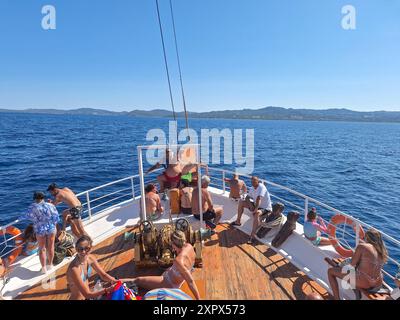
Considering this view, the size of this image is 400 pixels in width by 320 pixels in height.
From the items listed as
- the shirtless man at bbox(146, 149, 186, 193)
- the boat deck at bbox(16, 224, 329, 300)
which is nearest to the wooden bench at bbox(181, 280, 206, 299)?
the boat deck at bbox(16, 224, 329, 300)

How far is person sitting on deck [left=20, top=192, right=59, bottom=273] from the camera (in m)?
4.93

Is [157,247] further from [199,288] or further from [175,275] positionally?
[199,288]

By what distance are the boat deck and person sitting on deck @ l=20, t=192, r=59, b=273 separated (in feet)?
1.57

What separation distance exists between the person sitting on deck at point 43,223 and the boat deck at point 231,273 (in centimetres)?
48

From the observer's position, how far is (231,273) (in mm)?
5035

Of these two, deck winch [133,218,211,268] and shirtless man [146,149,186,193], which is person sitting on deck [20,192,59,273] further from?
shirtless man [146,149,186,193]

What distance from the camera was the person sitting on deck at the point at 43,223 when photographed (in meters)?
4.93

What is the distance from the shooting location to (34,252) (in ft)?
18.7

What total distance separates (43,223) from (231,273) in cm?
402

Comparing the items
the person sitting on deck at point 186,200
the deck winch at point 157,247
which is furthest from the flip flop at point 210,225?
the deck winch at point 157,247

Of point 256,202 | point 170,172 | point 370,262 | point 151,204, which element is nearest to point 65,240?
point 151,204

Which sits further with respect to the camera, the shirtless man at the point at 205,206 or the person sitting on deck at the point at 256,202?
the person sitting on deck at the point at 256,202

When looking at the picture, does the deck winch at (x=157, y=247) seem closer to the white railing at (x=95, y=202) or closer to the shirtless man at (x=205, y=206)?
the shirtless man at (x=205, y=206)

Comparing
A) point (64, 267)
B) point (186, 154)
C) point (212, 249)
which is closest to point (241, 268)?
point (212, 249)
